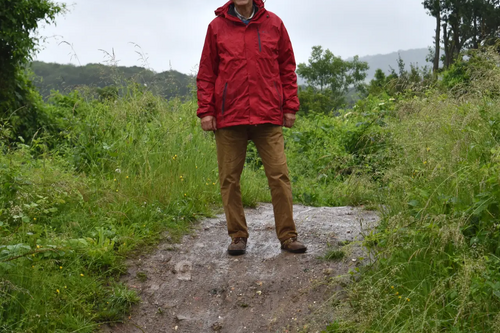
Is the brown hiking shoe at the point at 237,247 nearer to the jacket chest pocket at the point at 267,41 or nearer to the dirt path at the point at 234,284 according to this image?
the dirt path at the point at 234,284

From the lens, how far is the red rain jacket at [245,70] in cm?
400

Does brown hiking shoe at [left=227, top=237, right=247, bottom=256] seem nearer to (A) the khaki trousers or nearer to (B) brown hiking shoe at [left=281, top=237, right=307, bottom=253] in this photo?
(A) the khaki trousers

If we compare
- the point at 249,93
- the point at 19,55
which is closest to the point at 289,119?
the point at 249,93

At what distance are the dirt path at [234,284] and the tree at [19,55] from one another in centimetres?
431

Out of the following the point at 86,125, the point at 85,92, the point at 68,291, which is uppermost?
the point at 85,92

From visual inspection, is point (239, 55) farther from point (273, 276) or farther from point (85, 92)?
point (85, 92)

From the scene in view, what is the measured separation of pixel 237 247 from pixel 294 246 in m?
0.51

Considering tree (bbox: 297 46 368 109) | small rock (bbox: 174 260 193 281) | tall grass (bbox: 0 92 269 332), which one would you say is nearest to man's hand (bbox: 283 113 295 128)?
small rock (bbox: 174 260 193 281)

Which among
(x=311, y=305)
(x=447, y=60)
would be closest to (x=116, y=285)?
(x=311, y=305)

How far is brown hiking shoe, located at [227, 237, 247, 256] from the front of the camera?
14.5ft

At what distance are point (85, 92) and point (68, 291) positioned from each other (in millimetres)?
4491

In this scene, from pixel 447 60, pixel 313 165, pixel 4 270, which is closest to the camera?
pixel 4 270

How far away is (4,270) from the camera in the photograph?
336cm

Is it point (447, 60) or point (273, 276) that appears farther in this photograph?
point (447, 60)
